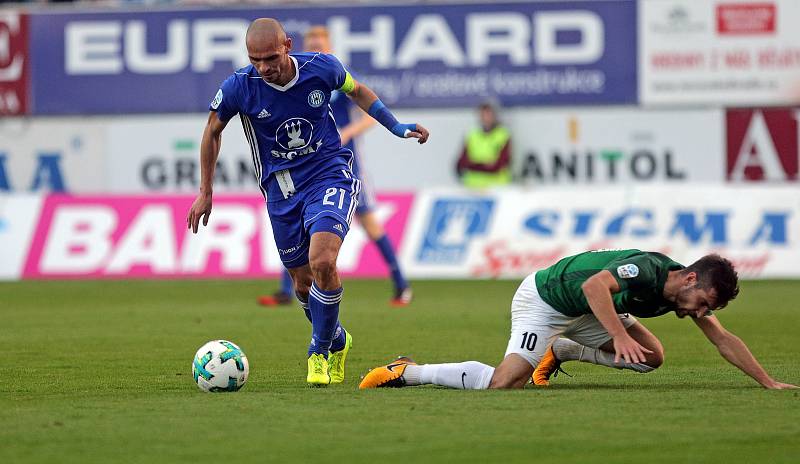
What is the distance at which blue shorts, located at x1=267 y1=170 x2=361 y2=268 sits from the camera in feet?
27.2

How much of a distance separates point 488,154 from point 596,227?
290 cm

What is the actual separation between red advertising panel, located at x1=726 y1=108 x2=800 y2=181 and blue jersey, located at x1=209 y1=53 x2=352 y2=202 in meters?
12.8

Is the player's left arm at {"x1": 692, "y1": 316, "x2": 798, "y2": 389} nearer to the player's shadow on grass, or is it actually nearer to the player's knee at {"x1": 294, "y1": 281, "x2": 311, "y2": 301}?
the player's shadow on grass

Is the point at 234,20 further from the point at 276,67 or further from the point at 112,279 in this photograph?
the point at 276,67

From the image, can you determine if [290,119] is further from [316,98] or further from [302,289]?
[302,289]

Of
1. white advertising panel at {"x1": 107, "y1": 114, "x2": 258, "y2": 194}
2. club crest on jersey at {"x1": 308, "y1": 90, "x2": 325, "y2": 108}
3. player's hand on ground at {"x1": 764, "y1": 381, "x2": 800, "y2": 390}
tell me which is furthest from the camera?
white advertising panel at {"x1": 107, "y1": 114, "x2": 258, "y2": 194}

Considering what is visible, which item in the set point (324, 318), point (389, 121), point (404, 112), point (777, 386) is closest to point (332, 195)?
point (389, 121)

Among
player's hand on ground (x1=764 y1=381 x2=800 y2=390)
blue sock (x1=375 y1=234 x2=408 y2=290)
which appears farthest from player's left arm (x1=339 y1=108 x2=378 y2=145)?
player's hand on ground (x1=764 y1=381 x2=800 y2=390)

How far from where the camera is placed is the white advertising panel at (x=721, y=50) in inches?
806

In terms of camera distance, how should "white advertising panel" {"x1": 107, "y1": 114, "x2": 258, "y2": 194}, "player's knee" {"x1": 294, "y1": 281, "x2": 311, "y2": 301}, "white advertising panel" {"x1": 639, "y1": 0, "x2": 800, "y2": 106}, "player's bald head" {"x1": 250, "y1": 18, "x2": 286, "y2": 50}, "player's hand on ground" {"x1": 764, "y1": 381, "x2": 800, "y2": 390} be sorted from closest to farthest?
"player's hand on ground" {"x1": 764, "y1": 381, "x2": 800, "y2": 390}, "player's bald head" {"x1": 250, "y1": 18, "x2": 286, "y2": 50}, "player's knee" {"x1": 294, "y1": 281, "x2": 311, "y2": 301}, "white advertising panel" {"x1": 639, "y1": 0, "x2": 800, "y2": 106}, "white advertising panel" {"x1": 107, "y1": 114, "x2": 258, "y2": 194}

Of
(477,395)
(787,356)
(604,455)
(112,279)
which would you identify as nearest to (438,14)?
(112,279)

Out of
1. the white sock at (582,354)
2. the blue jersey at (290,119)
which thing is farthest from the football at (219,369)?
the white sock at (582,354)

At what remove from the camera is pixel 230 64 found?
21406mm

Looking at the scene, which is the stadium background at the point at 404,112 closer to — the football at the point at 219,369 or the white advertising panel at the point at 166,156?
the white advertising panel at the point at 166,156
